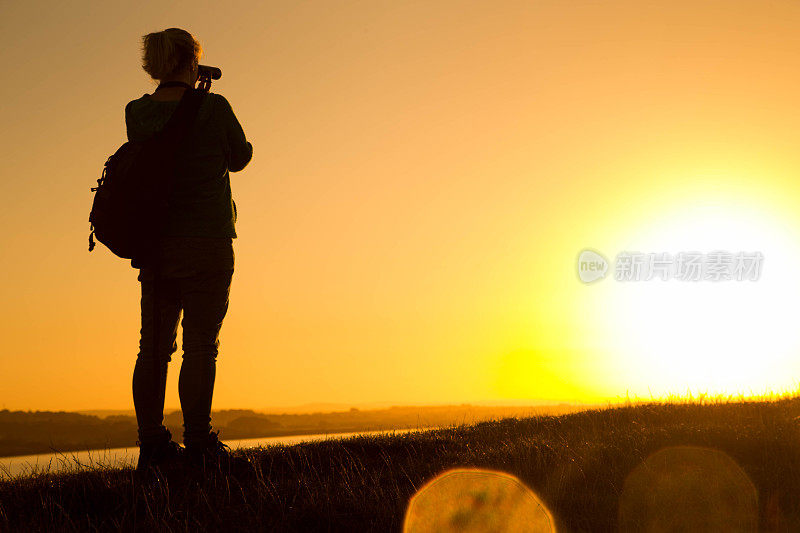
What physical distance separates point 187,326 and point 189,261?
484mm

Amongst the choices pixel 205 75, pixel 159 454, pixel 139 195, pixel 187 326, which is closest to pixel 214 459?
pixel 159 454

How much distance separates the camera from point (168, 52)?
5.11 metres

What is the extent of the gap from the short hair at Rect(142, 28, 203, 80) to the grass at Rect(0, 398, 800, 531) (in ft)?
9.72

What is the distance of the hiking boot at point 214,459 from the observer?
4934 mm

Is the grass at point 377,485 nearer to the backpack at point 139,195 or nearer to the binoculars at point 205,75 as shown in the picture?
the backpack at point 139,195

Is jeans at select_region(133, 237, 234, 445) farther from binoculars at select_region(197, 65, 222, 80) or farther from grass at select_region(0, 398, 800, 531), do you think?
binoculars at select_region(197, 65, 222, 80)

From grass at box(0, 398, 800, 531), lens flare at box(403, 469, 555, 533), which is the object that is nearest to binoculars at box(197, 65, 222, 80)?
grass at box(0, 398, 800, 531)

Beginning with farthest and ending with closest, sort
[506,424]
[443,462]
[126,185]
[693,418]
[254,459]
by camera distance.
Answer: [506,424] < [693,418] < [254,459] < [443,462] < [126,185]

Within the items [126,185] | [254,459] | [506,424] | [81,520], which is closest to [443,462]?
[254,459]

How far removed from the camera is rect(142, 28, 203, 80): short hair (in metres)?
5.11

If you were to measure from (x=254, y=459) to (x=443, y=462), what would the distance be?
5.23 feet

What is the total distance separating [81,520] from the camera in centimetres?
393

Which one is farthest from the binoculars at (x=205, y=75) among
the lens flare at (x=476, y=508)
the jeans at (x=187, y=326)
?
the lens flare at (x=476, y=508)

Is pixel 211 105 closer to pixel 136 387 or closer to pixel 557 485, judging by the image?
pixel 136 387
